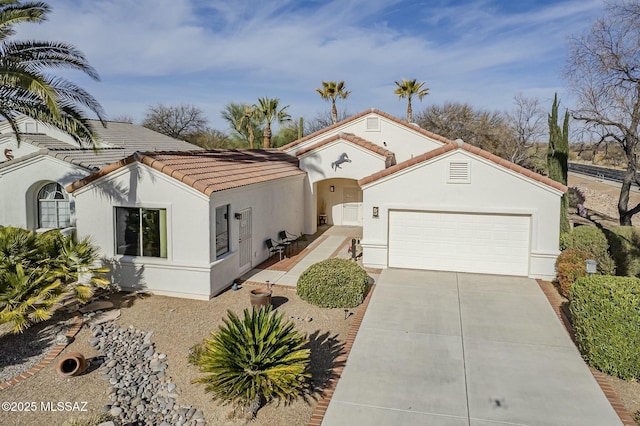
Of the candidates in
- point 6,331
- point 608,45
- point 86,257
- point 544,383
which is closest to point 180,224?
point 86,257

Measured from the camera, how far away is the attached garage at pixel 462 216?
14469mm

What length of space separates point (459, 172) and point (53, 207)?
16123 mm

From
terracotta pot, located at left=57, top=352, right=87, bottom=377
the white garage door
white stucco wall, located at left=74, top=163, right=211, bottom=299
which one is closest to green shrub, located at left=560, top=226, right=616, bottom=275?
the white garage door

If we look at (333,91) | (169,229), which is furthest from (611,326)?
(333,91)

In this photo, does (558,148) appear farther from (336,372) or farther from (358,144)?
(336,372)

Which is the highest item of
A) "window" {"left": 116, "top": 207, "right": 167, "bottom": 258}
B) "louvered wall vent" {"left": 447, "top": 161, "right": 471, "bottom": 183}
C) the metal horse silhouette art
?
the metal horse silhouette art

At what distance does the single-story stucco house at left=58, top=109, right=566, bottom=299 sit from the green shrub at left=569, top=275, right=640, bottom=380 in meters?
5.50

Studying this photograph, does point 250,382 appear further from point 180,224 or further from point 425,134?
point 425,134

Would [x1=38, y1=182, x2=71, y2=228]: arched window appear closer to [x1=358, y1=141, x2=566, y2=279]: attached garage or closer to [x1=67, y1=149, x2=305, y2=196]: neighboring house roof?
[x1=67, y1=149, x2=305, y2=196]: neighboring house roof

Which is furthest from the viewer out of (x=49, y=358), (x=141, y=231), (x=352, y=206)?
(x=352, y=206)

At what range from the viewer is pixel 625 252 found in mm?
16047

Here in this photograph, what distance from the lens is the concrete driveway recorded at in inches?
287

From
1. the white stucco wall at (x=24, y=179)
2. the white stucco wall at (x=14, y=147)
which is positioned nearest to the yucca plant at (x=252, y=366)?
the white stucco wall at (x=24, y=179)

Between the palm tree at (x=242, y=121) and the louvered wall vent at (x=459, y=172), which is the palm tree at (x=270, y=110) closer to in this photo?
the palm tree at (x=242, y=121)
